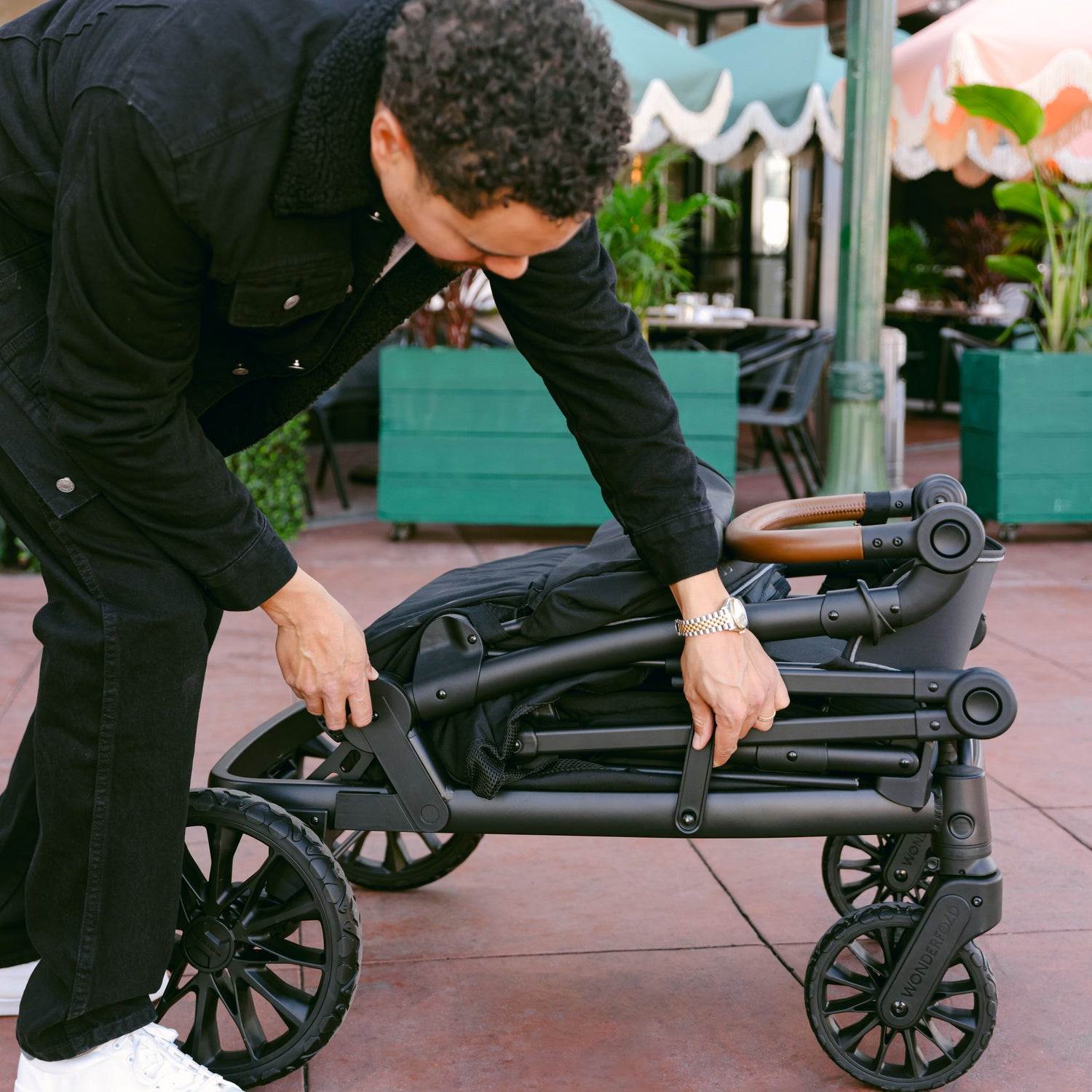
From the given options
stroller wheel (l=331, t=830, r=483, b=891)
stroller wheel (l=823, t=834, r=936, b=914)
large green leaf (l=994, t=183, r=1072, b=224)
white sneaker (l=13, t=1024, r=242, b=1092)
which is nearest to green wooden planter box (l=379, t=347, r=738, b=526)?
large green leaf (l=994, t=183, r=1072, b=224)

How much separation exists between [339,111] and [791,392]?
588 centimetres

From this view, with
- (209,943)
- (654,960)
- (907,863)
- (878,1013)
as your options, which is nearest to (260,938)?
(209,943)

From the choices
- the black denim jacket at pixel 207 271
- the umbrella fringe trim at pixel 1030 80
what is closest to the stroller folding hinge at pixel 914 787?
the black denim jacket at pixel 207 271

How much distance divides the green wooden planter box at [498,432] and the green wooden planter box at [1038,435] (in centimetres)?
119

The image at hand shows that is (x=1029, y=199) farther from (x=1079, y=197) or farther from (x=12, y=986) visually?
(x=12, y=986)

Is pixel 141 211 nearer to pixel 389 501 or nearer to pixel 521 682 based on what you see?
pixel 521 682

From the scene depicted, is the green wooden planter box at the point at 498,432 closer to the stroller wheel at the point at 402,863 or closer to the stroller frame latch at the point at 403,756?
the stroller wheel at the point at 402,863

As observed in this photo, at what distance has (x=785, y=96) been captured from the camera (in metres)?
8.48

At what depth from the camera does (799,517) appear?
6.86 feet

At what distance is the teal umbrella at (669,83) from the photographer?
7594 millimetres

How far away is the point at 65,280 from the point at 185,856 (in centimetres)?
91

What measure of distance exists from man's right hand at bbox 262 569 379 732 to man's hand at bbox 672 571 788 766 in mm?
451

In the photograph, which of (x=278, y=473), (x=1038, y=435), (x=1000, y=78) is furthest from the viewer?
(x=1000, y=78)

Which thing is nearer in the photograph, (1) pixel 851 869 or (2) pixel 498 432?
(1) pixel 851 869
